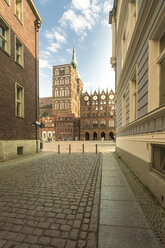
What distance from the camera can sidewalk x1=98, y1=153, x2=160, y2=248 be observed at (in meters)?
1.74

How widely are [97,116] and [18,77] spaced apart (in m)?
46.7

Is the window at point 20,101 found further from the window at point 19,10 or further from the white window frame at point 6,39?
the window at point 19,10

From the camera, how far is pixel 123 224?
2111mm

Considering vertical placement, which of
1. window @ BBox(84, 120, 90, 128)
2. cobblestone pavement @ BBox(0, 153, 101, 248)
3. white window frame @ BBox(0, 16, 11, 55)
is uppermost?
white window frame @ BBox(0, 16, 11, 55)

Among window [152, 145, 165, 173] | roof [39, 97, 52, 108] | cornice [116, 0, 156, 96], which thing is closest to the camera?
window [152, 145, 165, 173]

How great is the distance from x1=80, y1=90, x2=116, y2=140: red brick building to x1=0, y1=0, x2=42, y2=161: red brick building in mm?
43376

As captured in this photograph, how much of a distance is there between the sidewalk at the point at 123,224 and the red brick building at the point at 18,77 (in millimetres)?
7104

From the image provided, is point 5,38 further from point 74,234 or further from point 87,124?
point 87,124

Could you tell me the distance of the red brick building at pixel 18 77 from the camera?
7.54 m

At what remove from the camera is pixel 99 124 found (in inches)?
2111

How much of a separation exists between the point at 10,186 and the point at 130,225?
3636mm

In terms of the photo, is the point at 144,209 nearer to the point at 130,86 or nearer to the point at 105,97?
the point at 130,86

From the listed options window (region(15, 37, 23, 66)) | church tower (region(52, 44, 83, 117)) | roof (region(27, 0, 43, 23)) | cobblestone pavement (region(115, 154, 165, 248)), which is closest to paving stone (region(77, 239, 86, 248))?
cobblestone pavement (region(115, 154, 165, 248))

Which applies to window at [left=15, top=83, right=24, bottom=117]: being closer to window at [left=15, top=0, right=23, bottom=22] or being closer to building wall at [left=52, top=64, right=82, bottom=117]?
window at [left=15, top=0, right=23, bottom=22]
